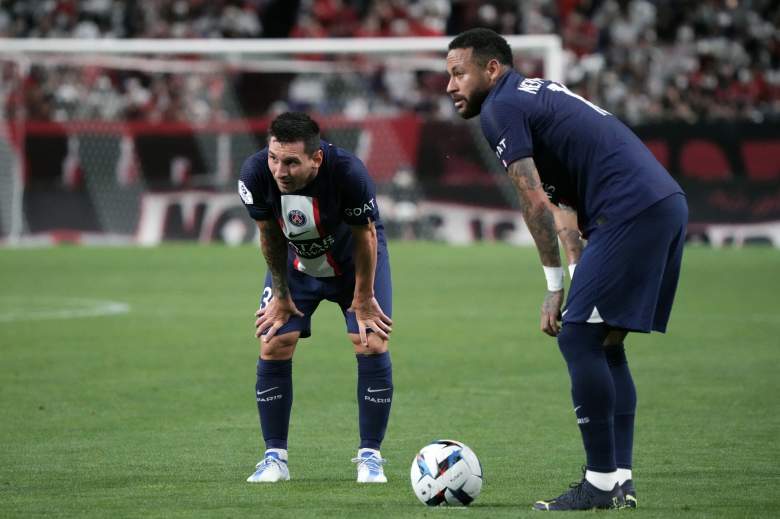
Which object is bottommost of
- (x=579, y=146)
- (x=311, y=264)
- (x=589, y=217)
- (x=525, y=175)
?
(x=311, y=264)

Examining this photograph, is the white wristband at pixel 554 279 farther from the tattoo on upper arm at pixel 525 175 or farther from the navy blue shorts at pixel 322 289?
the navy blue shorts at pixel 322 289

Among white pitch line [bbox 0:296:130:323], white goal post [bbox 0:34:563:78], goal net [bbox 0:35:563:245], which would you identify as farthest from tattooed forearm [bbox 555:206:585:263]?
goal net [bbox 0:35:563:245]

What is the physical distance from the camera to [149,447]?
8367 mm

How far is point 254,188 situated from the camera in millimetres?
7277

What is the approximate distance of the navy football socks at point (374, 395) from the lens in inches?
297

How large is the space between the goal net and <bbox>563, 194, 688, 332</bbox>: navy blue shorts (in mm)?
18507

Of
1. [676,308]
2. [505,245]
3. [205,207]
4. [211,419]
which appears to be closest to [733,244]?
[505,245]

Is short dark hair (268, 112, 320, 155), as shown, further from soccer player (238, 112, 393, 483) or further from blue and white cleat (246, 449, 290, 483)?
blue and white cleat (246, 449, 290, 483)

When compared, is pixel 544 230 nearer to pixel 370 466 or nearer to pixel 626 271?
pixel 626 271

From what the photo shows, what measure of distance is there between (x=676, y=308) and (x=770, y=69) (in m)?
13.7

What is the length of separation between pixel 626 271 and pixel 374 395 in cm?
195

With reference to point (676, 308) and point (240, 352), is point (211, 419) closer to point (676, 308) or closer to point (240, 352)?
point (240, 352)

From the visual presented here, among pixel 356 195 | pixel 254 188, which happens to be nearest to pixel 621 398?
pixel 356 195

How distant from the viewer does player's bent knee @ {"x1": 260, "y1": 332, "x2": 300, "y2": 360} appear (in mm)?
7648
